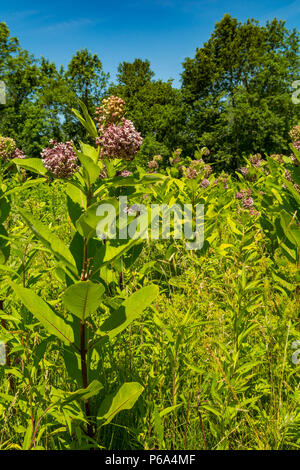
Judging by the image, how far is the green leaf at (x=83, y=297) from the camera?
1.05m

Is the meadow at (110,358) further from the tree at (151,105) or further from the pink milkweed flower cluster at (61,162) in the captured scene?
the tree at (151,105)

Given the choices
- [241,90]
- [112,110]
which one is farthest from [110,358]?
[241,90]

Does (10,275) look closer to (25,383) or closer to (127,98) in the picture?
(25,383)

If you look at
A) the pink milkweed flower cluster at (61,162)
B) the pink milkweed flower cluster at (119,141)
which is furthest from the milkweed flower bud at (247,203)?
the pink milkweed flower cluster at (61,162)

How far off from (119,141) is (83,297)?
34.6 inches

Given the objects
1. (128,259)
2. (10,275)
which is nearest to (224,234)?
(128,259)

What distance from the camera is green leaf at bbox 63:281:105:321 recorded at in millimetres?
1054

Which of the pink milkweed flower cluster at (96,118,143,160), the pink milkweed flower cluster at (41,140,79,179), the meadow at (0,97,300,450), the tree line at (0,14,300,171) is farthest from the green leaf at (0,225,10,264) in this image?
the tree line at (0,14,300,171)

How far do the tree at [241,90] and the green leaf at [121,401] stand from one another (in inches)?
824

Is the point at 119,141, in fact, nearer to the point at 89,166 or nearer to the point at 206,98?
the point at 89,166

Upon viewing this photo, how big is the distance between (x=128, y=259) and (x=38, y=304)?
154 centimetres

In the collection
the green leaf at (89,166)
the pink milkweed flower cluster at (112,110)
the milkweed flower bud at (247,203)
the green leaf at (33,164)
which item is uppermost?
the pink milkweed flower cluster at (112,110)

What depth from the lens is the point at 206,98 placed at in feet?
82.6

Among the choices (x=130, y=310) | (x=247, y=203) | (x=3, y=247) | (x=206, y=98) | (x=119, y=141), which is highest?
(x=206, y=98)
